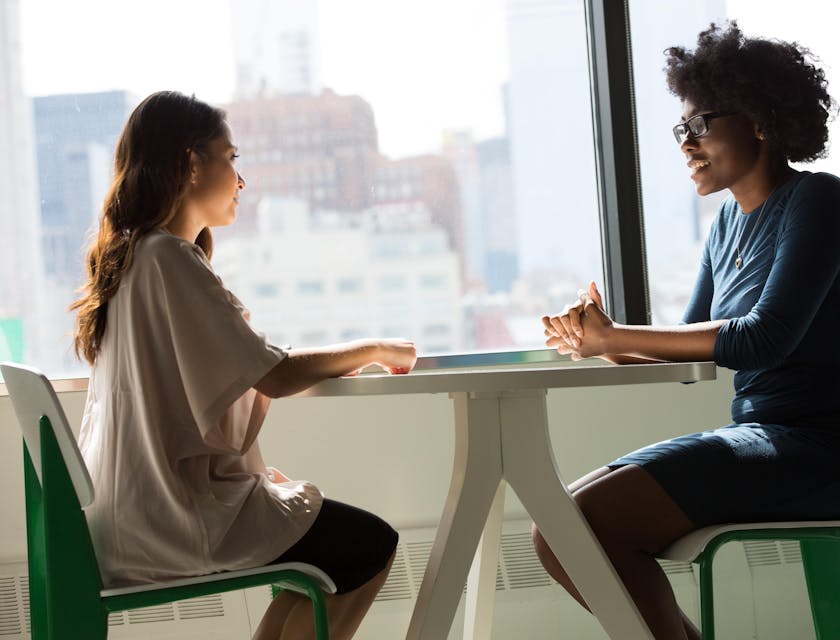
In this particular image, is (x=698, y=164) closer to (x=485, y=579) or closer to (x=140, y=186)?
(x=485, y=579)

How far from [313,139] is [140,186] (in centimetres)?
116

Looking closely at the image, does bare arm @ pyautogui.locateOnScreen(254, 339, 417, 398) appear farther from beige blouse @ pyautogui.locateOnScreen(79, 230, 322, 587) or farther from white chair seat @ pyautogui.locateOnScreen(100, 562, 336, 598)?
white chair seat @ pyautogui.locateOnScreen(100, 562, 336, 598)

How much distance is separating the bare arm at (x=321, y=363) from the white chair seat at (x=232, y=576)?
27 centimetres

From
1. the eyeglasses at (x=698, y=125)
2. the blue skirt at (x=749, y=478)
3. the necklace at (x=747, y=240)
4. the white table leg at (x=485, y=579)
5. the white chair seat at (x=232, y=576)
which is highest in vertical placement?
the eyeglasses at (x=698, y=125)

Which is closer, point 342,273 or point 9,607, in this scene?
point 9,607

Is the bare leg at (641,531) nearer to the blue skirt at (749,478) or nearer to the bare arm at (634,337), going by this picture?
the blue skirt at (749,478)

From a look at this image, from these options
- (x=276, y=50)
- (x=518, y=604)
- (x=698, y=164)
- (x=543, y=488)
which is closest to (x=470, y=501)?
(x=543, y=488)

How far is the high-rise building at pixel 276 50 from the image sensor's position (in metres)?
2.76

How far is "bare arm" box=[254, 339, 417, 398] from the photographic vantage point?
1557 millimetres

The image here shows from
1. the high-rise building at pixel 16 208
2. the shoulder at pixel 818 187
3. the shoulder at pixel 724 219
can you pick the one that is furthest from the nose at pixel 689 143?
the high-rise building at pixel 16 208

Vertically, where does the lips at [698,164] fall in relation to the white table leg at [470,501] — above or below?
above

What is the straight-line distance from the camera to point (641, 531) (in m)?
1.62

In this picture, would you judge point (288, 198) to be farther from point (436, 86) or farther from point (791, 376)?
point (791, 376)

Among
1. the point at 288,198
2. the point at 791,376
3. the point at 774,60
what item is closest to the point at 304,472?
the point at 288,198
